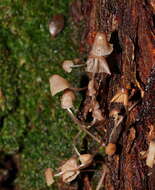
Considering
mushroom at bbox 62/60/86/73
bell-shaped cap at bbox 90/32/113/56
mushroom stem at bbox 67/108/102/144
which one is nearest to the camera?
bell-shaped cap at bbox 90/32/113/56

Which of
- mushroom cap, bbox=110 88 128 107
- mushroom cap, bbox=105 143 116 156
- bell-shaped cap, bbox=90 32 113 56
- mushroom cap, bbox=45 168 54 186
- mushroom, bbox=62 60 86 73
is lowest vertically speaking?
mushroom cap, bbox=45 168 54 186

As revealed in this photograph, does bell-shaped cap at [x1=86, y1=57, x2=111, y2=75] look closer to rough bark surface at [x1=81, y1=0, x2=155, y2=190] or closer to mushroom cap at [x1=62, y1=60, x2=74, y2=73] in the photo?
rough bark surface at [x1=81, y1=0, x2=155, y2=190]

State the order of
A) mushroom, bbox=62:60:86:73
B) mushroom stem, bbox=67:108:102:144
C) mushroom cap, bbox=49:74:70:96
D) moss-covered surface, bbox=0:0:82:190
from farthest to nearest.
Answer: moss-covered surface, bbox=0:0:82:190
mushroom, bbox=62:60:86:73
mushroom stem, bbox=67:108:102:144
mushroom cap, bbox=49:74:70:96

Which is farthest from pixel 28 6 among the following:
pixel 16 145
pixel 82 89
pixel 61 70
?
pixel 16 145

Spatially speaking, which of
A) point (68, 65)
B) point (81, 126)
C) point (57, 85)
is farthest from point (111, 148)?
point (68, 65)

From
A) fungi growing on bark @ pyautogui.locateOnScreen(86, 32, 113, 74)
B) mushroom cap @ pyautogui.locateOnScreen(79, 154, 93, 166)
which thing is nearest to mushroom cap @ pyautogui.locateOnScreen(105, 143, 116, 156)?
mushroom cap @ pyautogui.locateOnScreen(79, 154, 93, 166)

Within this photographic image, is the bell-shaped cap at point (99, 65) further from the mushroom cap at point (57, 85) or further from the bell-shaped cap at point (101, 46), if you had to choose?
the mushroom cap at point (57, 85)

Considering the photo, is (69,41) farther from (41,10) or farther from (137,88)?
(137,88)
